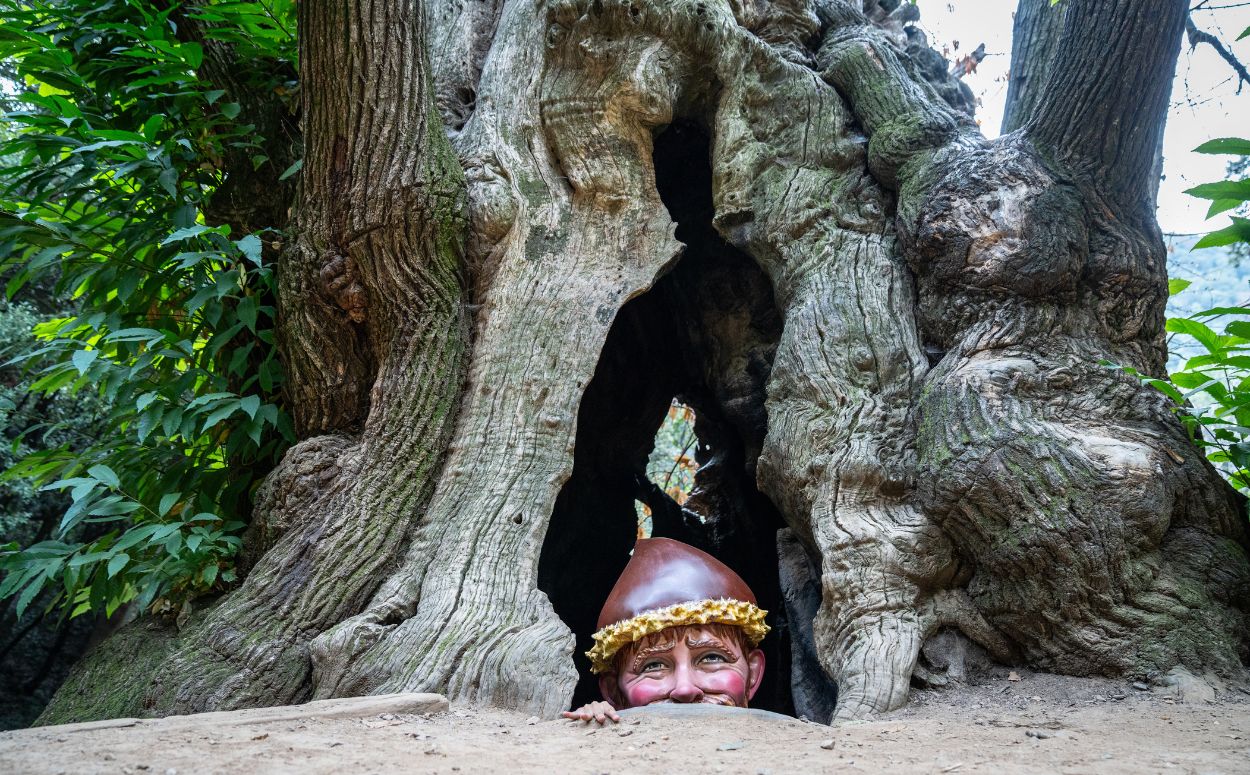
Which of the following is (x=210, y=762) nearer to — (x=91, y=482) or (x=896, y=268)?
(x=91, y=482)

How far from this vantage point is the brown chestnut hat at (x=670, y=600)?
306cm

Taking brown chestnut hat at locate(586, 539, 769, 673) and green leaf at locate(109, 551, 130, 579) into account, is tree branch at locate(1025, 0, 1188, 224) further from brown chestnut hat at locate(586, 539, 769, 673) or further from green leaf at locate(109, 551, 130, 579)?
green leaf at locate(109, 551, 130, 579)

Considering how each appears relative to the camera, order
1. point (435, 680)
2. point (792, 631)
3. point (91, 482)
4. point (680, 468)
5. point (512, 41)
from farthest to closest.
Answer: point (680, 468) < point (512, 41) < point (792, 631) < point (91, 482) < point (435, 680)

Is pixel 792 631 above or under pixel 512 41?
under

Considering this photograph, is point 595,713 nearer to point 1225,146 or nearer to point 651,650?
point 651,650

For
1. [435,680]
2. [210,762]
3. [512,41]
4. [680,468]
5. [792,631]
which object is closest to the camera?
[210,762]

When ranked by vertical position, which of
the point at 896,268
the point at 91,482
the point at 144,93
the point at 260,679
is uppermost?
the point at 144,93

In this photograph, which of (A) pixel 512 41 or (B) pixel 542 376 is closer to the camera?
(B) pixel 542 376

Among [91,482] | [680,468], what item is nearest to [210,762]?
[91,482]

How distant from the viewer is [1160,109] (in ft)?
10.7

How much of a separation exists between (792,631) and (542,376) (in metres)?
1.40

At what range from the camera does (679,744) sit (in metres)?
2.03

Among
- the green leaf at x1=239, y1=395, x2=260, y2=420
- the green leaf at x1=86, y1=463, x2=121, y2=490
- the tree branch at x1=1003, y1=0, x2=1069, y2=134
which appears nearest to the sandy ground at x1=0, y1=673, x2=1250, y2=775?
the green leaf at x1=86, y1=463, x2=121, y2=490

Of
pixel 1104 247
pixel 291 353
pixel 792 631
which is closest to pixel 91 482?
pixel 291 353
